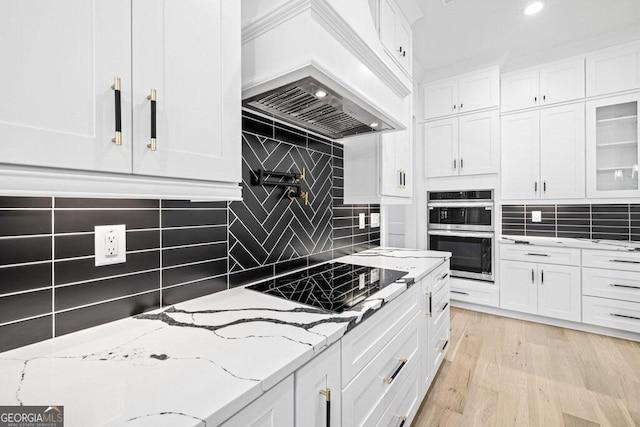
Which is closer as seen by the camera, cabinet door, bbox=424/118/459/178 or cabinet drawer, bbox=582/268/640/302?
cabinet drawer, bbox=582/268/640/302

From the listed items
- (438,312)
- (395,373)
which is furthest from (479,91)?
(395,373)

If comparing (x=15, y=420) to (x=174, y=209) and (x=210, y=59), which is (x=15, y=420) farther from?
(x=210, y=59)

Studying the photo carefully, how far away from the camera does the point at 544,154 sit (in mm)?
2959

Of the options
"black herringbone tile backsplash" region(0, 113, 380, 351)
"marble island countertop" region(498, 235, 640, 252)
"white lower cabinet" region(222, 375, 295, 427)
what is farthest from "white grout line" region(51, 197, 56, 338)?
"marble island countertop" region(498, 235, 640, 252)

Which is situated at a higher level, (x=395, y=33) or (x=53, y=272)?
(x=395, y=33)

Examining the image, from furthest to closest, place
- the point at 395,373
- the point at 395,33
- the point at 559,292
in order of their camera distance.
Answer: the point at 559,292
the point at 395,33
the point at 395,373

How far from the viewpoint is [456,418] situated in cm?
164

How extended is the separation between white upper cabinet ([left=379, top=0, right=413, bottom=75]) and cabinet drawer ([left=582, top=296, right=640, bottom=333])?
2724 millimetres

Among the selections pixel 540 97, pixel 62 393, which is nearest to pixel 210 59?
pixel 62 393

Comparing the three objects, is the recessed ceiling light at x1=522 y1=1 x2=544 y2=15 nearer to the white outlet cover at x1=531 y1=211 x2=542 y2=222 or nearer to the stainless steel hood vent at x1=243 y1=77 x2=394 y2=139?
the stainless steel hood vent at x1=243 y1=77 x2=394 y2=139

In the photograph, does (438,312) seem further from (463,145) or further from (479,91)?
(479,91)

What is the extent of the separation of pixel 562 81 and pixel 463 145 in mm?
1065

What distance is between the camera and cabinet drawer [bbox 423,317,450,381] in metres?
1.80
